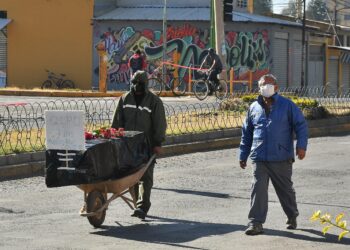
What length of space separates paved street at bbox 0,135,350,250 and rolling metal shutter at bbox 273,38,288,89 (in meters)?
30.0

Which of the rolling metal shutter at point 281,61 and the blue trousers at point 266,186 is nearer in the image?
the blue trousers at point 266,186

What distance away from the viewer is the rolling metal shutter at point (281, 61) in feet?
146

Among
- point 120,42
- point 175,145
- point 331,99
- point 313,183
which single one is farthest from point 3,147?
point 120,42

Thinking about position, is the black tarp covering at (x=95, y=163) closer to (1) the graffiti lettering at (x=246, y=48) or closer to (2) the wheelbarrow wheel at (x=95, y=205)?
(2) the wheelbarrow wheel at (x=95, y=205)

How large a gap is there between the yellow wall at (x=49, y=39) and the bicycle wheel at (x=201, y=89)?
1724 centimetres

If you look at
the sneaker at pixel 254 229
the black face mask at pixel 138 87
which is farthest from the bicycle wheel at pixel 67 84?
the sneaker at pixel 254 229

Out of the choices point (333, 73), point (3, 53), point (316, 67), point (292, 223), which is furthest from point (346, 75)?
point (292, 223)

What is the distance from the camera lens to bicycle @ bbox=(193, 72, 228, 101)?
82.4ft

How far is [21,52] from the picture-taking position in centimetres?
4419

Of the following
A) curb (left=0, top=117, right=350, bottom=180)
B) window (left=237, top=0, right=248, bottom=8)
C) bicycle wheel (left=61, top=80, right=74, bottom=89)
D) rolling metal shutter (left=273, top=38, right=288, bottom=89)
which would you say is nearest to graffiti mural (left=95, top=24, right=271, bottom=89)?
rolling metal shutter (left=273, top=38, right=288, bottom=89)

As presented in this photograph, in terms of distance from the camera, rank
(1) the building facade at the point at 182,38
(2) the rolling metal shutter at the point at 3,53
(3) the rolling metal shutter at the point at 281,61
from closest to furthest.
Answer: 1. (1) the building facade at the point at 182,38
2. (3) the rolling metal shutter at the point at 281,61
3. (2) the rolling metal shutter at the point at 3,53

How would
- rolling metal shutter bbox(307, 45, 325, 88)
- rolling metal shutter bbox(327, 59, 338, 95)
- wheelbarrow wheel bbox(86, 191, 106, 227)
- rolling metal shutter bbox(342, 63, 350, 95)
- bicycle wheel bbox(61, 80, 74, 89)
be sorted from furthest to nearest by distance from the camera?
1. rolling metal shutter bbox(342, 63, 350, 95)
2. rolling metal shutter bbox(327, 59, 338, 95)
3. rolling metal shutter bbox(307, 45, 325, 88)
4. bicycle wheel bbox(61, 80, 74, 89)
5. wheelbarrow wheel bbox(86, 191, 106, 227)

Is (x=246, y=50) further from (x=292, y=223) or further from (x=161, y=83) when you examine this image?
(x=292, y=223)

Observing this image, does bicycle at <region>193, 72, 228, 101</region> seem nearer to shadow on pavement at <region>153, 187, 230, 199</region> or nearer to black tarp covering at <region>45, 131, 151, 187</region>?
shadow on pavement at <region>153, 187, 230, 199</region>
